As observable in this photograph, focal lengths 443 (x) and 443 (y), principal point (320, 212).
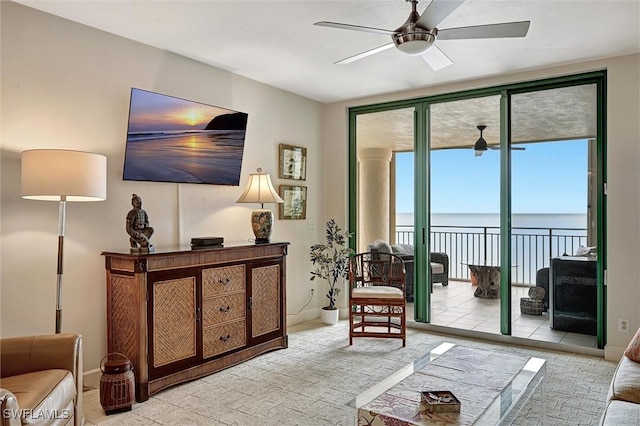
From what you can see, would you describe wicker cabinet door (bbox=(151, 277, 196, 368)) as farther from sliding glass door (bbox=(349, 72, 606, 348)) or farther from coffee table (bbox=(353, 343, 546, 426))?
sliding glass door (bbox=(349, 72, 606, 348))

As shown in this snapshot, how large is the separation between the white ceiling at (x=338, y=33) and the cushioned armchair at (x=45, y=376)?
2107 mm

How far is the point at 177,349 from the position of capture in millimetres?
3223

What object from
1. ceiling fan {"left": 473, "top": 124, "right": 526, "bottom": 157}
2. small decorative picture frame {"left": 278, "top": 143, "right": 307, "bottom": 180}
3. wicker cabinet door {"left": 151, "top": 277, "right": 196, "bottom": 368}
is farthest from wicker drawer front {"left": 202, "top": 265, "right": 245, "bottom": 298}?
ceiling fan {"left": 473, "top": 124, "right": 526, "bottom": 157}

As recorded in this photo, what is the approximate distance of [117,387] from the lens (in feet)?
9.13

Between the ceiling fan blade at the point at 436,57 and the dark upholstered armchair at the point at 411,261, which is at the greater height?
the ceiling fan blade at the point at 436,57

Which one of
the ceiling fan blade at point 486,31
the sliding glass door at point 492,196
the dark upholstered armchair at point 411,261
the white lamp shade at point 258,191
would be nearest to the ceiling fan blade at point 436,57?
the ceiling fan blade at point 486,31

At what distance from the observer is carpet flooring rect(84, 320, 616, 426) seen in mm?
2744

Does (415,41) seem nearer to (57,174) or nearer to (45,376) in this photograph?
(57,174)

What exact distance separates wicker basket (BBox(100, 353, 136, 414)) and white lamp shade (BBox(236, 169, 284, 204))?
1.82 meters

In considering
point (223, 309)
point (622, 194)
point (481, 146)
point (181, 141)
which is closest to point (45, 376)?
point (223, 309)

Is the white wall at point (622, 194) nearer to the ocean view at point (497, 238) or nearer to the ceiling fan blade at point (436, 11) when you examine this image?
the ocean view at point (497, 238)

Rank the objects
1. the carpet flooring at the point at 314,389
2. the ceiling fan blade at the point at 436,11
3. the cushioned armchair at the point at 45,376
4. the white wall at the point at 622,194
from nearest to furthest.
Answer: the cushioned armchair at the point at 45,376 < the ceiling fan blade at the point at 436,11 < the carpet flooring at the point at 314,389 < the white wall at the point at 622,194

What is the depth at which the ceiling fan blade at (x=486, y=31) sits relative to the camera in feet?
7.97

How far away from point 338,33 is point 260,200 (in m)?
1.64
